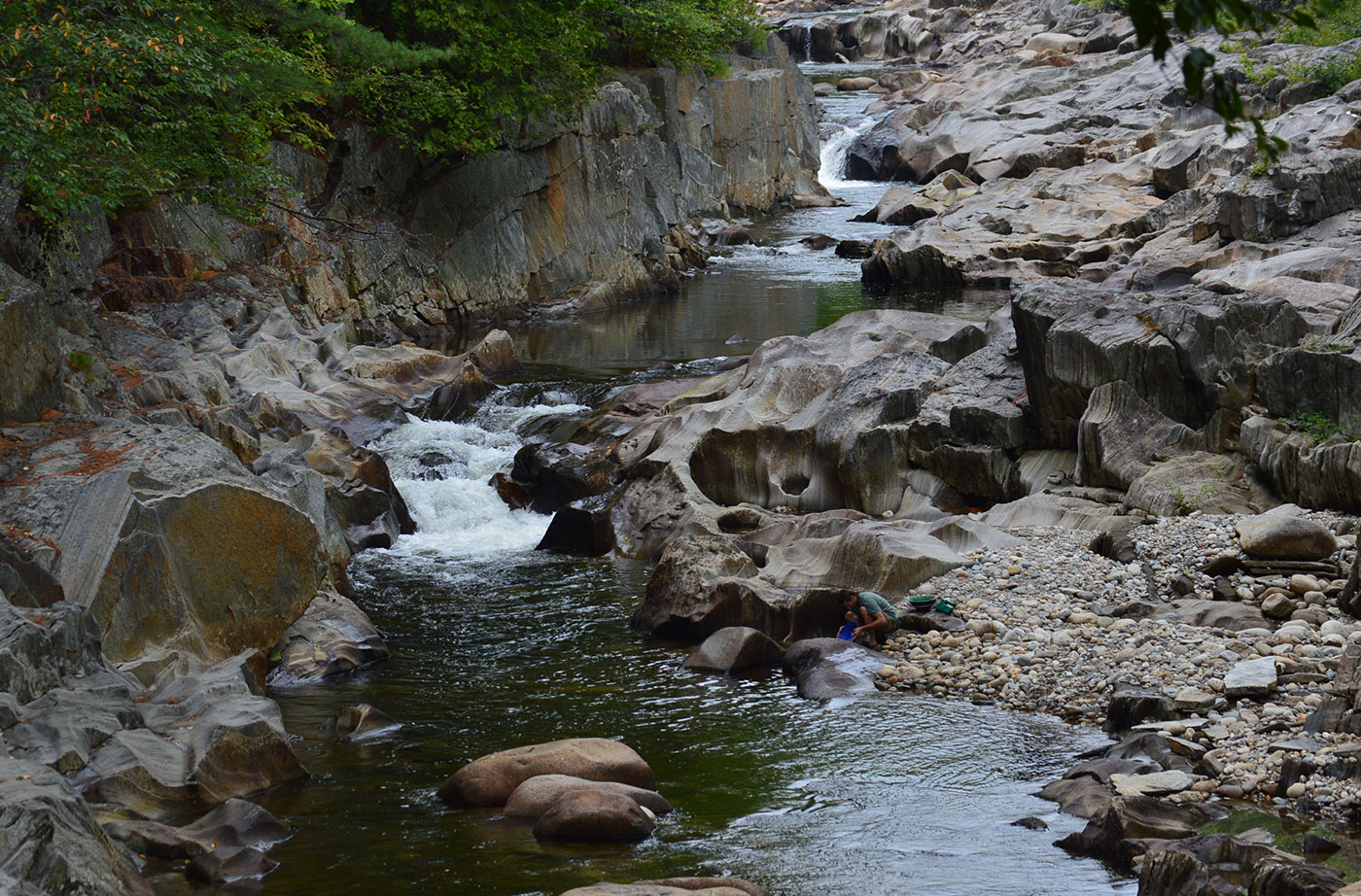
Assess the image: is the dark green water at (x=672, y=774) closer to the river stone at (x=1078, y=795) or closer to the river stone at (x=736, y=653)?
the river stone at (x=1078, y=795)

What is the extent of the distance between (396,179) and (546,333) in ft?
17.4

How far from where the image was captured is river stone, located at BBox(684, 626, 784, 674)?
1278 cm

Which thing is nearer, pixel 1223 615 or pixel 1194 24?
pixel 1194 24

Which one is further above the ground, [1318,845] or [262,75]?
[262,75]

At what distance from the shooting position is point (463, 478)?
20688 mm

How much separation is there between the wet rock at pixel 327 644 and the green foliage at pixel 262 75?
4.97 meters

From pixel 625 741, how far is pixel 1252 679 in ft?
17.2

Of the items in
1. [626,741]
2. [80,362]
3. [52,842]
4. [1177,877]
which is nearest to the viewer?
[52,842]

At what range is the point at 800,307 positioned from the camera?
1280 inches

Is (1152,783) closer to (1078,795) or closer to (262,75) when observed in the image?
(1078,795)

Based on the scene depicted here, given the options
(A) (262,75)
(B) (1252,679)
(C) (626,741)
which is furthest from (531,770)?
(A) (262,75)

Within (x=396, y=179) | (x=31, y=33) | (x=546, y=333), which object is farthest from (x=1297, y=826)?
(x=396, y=179)

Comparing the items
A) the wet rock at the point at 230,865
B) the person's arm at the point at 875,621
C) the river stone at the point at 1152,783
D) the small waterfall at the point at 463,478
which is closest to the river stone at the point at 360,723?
the wet rock at the point at 230,865

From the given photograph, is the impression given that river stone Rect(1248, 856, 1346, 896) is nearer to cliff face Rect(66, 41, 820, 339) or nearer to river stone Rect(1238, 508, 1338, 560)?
river stone Rect(1238, 508, 1338, 560)
